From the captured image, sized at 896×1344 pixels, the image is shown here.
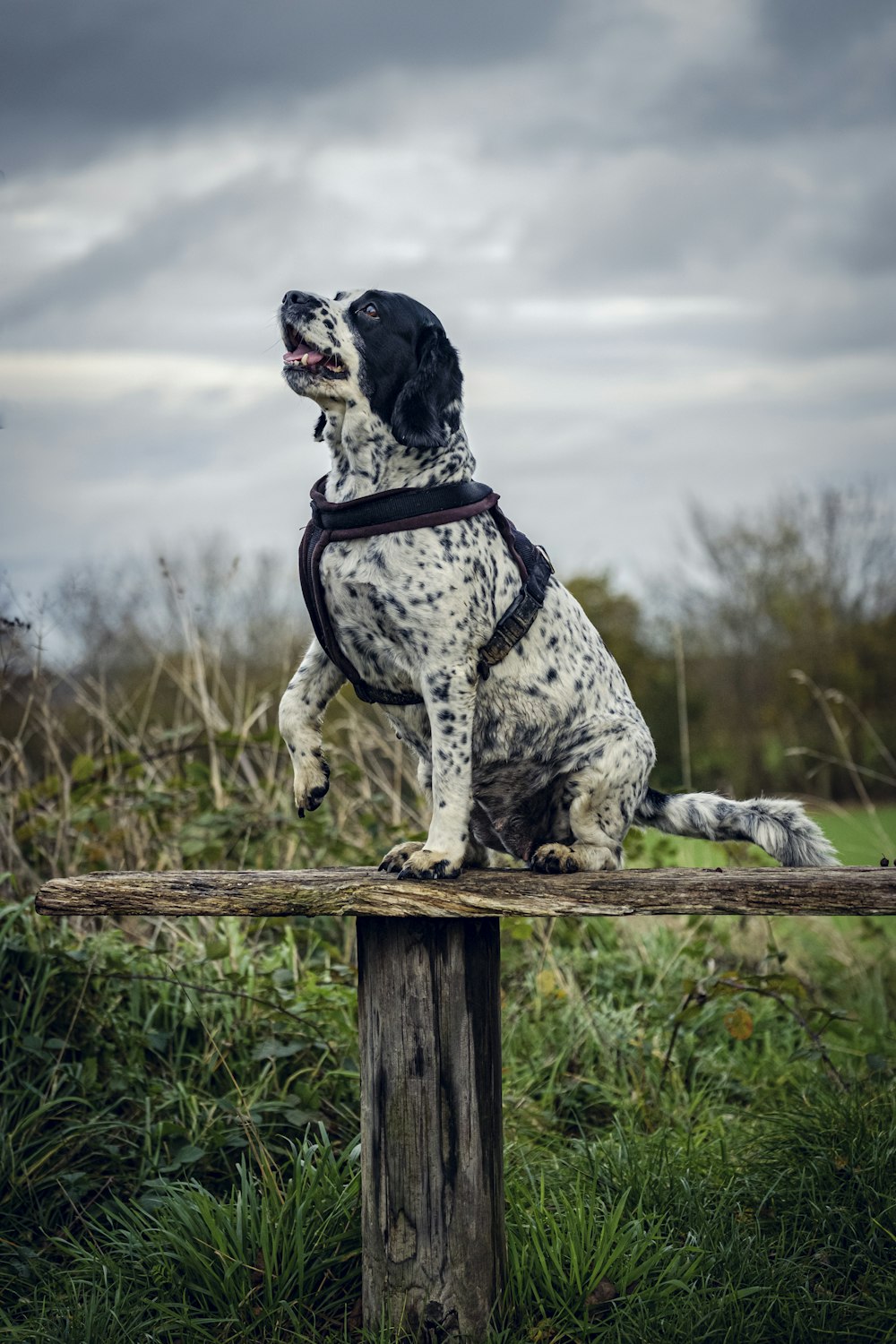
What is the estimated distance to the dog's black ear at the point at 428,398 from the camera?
2809 millimetres

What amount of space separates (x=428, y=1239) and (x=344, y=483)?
185 centimetres

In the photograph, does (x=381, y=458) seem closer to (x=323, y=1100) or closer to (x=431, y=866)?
(x=431, y=866)

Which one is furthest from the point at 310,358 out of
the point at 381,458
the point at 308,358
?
the point at 381,458

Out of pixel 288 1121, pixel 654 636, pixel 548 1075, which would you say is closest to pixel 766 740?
pixel 654 636

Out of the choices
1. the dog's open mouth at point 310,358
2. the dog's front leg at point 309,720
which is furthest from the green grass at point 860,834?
the dog's open mouth at point 310,358

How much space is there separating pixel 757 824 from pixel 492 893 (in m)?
0.83

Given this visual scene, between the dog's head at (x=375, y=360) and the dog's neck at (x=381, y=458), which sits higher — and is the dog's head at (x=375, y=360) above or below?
above

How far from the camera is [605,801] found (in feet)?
9.98

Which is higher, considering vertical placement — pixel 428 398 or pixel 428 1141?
pixel 428 398

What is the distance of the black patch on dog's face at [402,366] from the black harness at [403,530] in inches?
5.9

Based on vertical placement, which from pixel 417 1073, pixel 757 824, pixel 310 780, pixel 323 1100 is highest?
pixel 310 780

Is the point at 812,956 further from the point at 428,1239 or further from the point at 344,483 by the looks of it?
the point at 344,483

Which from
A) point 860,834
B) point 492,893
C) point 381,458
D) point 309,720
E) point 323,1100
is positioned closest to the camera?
point 492,893

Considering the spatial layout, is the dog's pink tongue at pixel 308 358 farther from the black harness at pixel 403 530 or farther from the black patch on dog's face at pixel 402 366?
the black harness at pixel 403 530
